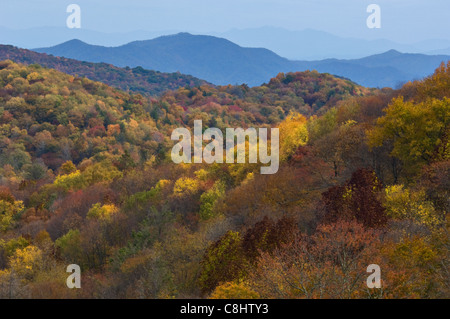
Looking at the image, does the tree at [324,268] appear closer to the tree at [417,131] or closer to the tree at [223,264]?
the tree at [223,264]

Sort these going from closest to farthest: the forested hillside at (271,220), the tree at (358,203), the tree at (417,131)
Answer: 1. the forested hillside at (271,220)
2. the tree at (358,203)
3. the tree at (417,131)

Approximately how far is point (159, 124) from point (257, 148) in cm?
8843

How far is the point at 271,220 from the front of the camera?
80.2 ft

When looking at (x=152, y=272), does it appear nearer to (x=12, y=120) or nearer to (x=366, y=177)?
(x=366, y=177)

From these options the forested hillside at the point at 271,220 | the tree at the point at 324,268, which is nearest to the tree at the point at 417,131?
the forested hillside at the point at 271,220

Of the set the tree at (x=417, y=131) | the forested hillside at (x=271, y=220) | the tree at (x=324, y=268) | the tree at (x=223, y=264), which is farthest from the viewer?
the tree at (x=417, y=131)

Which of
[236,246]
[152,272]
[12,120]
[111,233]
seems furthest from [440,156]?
[12,120]

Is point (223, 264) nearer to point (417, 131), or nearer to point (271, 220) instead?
point (271, 220)

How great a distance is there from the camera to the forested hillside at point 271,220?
16.6 metres

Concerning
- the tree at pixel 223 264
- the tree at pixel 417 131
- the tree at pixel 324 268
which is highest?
the tree at pixel 417 131

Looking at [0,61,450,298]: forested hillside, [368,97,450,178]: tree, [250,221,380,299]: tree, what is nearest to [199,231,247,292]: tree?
[0,61,450,298]: forested hillside

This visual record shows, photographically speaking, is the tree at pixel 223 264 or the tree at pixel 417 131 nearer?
the tree at pixel 223 264

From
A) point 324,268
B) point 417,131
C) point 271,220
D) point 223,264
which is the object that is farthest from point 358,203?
point 417,131

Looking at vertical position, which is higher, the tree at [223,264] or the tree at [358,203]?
the tree at [358,203]
